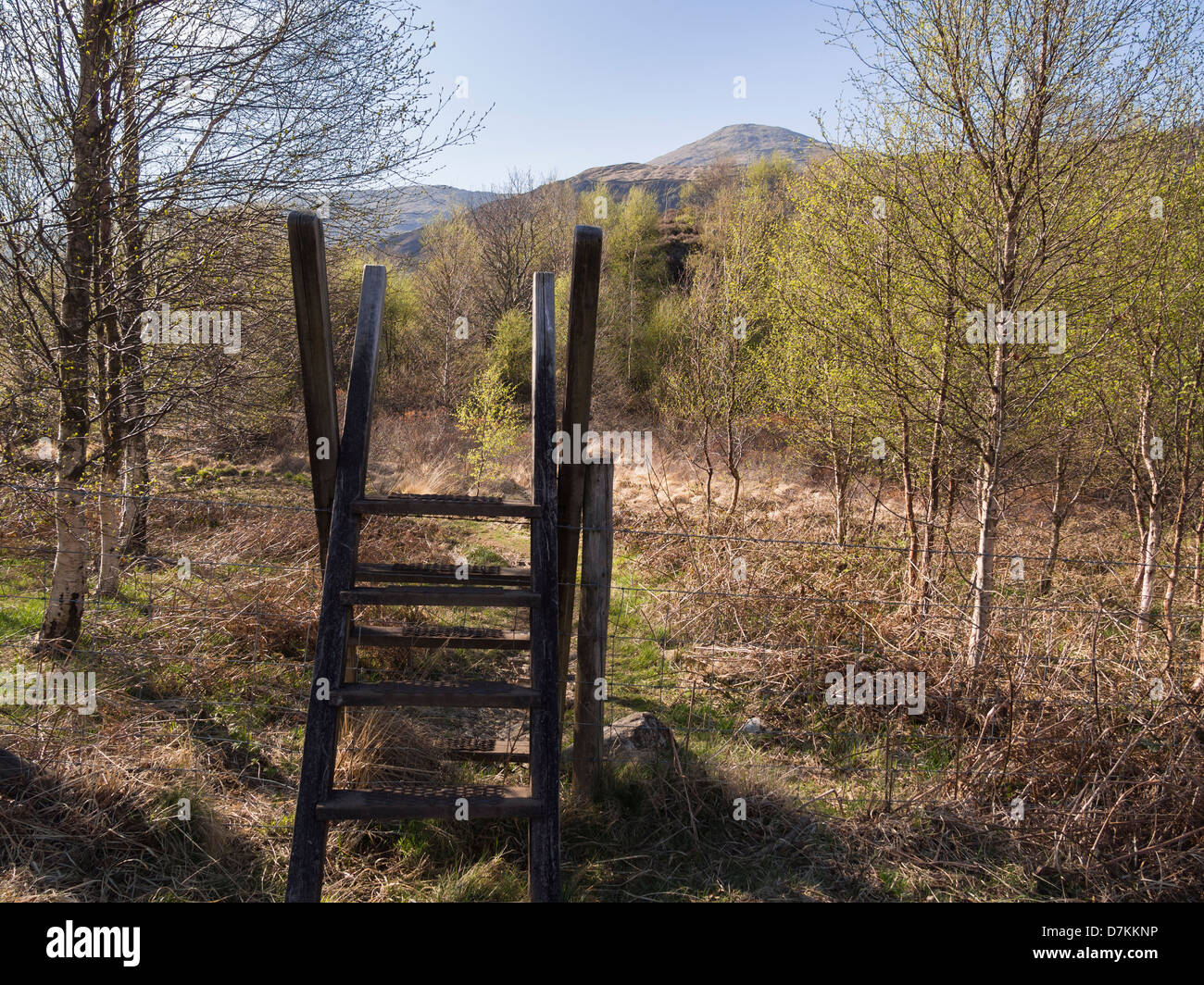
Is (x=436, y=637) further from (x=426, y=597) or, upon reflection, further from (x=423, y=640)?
(x=426, y=597)

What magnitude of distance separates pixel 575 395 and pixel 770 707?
3.02 metres

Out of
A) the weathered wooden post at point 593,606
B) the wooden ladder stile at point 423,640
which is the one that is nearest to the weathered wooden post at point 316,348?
the wooden ladder stile at point 423,640

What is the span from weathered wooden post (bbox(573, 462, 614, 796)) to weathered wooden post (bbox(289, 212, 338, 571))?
1335 mm

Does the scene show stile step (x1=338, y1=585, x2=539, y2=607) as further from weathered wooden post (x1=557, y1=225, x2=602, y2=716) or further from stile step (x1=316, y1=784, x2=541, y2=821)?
stile step (x1=316, y1=784, x2=541, y2=821)

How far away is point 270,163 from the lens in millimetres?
6129

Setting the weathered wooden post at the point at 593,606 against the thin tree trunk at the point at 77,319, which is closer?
the weathered wooden post at the point at 593,606

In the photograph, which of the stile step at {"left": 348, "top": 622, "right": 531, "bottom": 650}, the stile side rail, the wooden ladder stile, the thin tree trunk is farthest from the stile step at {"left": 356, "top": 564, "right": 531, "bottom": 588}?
the thin tree trunk

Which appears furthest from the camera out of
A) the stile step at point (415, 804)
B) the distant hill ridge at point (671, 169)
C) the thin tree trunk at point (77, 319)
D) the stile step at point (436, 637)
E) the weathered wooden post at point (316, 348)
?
the distant hill ridge at point (671, 169)

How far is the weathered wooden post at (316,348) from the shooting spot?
329cm


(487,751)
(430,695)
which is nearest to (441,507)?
(430,695)

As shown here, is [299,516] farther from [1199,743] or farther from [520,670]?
[1199,743]

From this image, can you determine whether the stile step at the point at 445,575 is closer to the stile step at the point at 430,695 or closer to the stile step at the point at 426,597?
the stile step at the point at 426,597

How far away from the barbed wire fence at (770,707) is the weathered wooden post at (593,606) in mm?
286
